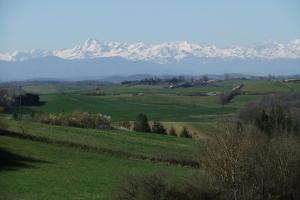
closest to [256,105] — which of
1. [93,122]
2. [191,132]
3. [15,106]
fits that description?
[191,132]

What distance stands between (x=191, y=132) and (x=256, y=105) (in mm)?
15014

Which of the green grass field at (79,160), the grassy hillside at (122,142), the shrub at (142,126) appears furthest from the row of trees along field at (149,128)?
the grassy hillside at (122,142)

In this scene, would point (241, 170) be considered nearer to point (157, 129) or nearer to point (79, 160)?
point (79, 160)

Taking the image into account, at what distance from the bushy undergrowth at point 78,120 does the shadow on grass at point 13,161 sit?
986 inches

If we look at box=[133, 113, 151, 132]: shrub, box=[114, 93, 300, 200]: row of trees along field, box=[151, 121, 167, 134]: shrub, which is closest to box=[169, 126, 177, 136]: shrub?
box=[151, 121, 167, 134]: shrub

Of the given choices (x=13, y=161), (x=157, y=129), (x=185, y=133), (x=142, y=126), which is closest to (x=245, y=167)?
(x=13, y=161)

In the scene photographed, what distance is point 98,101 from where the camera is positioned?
98125 mm

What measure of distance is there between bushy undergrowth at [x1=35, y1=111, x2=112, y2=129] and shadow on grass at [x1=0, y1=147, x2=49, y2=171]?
82.1ft

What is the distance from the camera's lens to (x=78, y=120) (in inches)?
2270

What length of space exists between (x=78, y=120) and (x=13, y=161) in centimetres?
2891

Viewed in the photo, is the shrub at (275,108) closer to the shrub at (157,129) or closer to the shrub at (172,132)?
the shrub at (172,132)

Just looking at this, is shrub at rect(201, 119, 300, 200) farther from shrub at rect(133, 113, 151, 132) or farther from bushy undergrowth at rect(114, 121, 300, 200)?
shrub at rect(133, 113, 151, 132)

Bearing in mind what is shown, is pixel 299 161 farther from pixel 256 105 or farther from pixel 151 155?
pixel 256 105

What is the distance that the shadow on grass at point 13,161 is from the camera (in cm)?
2725
